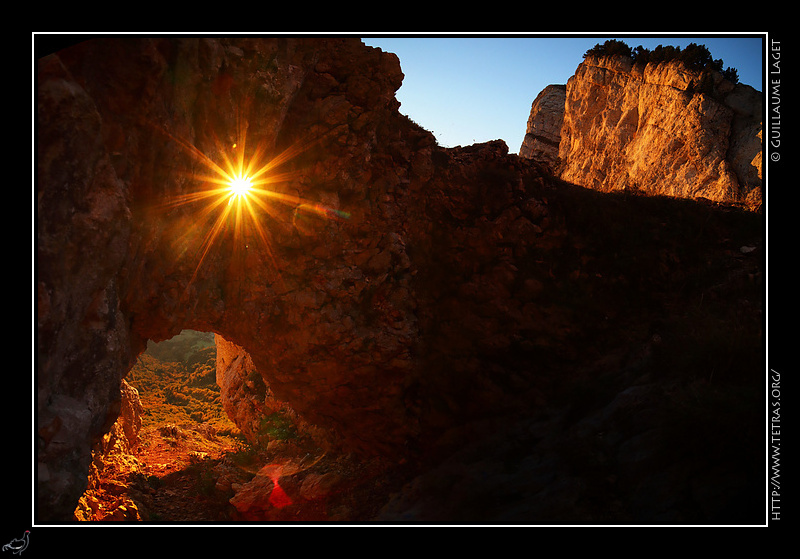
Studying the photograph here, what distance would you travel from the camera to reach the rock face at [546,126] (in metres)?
30.9

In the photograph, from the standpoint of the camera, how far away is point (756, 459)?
5.54m

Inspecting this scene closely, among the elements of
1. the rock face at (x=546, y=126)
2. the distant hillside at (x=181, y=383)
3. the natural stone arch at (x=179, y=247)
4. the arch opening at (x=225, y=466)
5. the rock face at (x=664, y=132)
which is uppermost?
the rock face at (x=546, y=126)

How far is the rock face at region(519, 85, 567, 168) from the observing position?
101 ft

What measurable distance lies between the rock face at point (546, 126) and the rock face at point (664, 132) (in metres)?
4.88

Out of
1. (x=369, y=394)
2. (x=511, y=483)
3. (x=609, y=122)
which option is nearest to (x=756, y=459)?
(x=511, y=483)

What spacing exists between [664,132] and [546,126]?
44.3 ft

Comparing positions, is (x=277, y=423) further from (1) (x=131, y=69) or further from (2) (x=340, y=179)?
(1) (x=131, y=69)

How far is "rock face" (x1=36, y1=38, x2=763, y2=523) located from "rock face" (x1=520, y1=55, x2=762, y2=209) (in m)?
4.28

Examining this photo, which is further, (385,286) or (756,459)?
(385,286)

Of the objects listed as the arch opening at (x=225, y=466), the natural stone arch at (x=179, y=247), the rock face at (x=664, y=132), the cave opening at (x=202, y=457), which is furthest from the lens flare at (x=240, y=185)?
the rock face at (x=664, y=132)

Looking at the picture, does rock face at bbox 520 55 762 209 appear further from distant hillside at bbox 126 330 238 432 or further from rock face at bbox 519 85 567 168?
distant hillside at bbox 126 330 238 432

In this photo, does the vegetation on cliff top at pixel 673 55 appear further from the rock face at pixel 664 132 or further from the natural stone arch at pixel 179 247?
the natural stone arch at pixel 179 247

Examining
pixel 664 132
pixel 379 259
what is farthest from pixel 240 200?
pixel 664 132

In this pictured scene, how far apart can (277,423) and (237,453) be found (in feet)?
4.95
